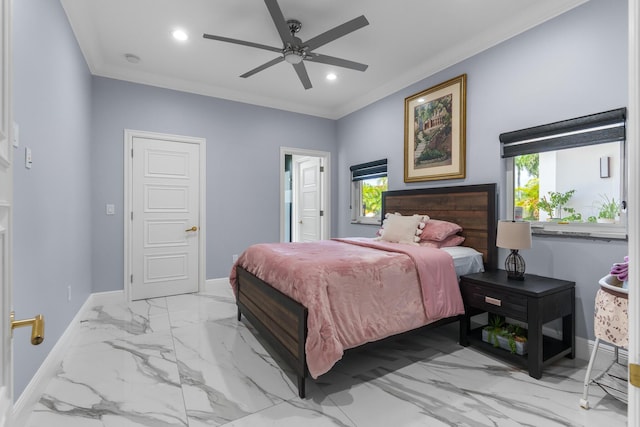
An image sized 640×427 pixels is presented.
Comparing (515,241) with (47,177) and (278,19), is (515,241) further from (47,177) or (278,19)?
(47,177)

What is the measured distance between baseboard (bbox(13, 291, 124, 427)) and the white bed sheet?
2.88 m

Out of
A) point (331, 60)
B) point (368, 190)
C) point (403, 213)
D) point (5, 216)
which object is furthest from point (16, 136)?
point (368, 190)

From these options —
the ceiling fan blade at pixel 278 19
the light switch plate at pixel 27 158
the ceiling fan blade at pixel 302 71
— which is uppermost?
the ceiling fan blade at pixel 278 19

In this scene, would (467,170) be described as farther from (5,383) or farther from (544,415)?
(5,383)

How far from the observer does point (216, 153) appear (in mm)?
4340

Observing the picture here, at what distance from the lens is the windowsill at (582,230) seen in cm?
223

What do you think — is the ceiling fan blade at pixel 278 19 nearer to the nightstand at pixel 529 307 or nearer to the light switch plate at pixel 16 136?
the light switch plate at pixel 16 136

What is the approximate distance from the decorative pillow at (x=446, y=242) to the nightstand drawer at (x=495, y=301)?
0.56 m

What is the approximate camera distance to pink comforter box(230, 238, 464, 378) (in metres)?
1.86

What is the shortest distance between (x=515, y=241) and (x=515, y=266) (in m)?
0.23

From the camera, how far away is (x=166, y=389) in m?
1.99

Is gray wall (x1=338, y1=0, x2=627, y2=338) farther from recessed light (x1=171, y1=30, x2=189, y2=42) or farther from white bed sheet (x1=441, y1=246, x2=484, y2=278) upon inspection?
recessed light (x1=171, y1=30, x2=189, y2=42)

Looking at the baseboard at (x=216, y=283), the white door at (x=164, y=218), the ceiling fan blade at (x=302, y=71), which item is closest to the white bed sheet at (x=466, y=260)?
the ceiling fan blade at (x=302, y=71)

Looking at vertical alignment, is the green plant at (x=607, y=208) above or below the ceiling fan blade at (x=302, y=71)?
below
